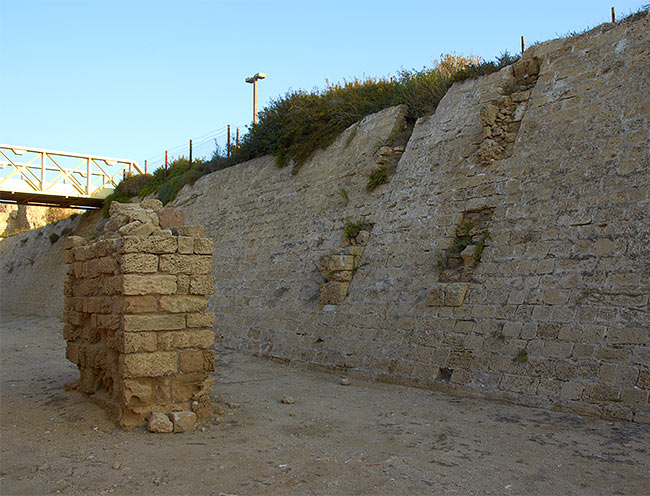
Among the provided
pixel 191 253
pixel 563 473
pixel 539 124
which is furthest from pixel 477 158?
pixel 563 473

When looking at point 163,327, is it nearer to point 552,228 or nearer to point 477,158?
point 552,228

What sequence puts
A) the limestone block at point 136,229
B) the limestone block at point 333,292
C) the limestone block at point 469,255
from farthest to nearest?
the limestone block at point 333,292 < the limestone block at point 469,255 < the limestone block at point 136,229

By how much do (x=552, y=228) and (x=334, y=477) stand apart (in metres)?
4.26

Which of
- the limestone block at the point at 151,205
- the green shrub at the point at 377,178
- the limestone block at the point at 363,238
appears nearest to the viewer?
the limestone block at the point at 151,205

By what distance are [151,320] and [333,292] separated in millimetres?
4225

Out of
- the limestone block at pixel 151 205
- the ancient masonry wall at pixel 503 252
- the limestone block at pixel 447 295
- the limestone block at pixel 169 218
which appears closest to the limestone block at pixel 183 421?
the limestone block at pixel 169 218

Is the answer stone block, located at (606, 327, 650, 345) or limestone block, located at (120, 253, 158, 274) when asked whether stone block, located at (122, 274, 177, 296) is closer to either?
limestone block, located at (120, 253, 158, 274)

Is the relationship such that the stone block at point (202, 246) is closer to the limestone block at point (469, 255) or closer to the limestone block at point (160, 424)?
the limestone block at point (160, 424)

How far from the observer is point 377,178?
10.0 metres

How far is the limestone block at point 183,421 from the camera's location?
16.8 feet

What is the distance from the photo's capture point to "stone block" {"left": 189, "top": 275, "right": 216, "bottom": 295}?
18.4 ft

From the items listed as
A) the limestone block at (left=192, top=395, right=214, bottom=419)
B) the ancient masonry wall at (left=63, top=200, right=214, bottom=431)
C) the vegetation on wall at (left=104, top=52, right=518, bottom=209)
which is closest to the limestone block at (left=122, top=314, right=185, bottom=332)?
the ancient masonry wall at (left=63, top=200, right=214, bottom=431)

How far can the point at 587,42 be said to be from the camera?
310 inches

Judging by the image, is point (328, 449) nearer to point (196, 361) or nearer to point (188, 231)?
point (196, 361)
